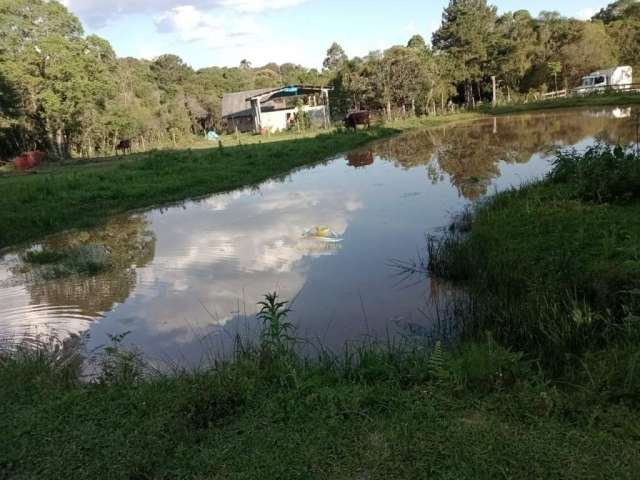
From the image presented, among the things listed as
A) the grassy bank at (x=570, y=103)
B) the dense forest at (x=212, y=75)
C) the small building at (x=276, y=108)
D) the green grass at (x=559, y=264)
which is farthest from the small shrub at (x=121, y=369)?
the grassy bank at (x=570, y=103)

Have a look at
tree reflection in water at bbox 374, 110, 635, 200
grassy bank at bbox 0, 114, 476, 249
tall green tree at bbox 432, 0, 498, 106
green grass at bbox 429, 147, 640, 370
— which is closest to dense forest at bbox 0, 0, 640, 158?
tall green tree at bbox 432, 0, 498, 106

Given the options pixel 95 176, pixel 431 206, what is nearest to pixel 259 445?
pixel 431 206

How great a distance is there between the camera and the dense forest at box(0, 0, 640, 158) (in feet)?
73.7

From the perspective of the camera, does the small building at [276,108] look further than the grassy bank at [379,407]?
Yes

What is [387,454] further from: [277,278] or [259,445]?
[277,278]

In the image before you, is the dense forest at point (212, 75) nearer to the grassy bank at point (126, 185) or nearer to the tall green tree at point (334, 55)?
the grassy bank at point (126, 185)

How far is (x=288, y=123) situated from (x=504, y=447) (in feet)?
114

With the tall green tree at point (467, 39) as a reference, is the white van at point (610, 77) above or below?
below

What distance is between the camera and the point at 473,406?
296cm

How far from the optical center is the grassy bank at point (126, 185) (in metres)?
10.4

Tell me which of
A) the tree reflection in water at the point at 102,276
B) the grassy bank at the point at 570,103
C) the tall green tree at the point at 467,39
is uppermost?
the tall green tree at the point at 467,39

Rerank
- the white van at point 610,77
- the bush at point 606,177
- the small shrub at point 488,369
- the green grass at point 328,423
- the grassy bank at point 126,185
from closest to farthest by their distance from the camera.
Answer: the green grass at point 328,423
the small shrub at point 488,369
the bush at point 606,177
the grassy bank at point 126,185
the white van at point 610,77

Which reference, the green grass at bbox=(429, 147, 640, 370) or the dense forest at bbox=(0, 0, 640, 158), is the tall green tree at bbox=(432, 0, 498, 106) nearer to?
the dense forest at bbox=(0, 0, 640, 158)

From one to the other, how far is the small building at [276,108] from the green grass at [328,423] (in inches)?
1224
